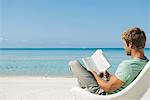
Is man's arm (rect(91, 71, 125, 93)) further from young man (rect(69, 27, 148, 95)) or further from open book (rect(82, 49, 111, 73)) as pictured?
open book (rect(82, 49, 111, 73))

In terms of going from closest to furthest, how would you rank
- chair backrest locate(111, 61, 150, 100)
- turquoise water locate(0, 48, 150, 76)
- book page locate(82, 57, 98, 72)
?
chair backrest locate(111, 61, 150, 100) → book page locate(82, 57, 98, 72) → turquoise water locate(0, 48, 150, 76)

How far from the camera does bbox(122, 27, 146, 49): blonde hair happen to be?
123 inches

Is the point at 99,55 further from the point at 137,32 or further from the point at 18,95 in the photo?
the point at 18,95

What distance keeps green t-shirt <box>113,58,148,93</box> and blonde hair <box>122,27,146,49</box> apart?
12 cm

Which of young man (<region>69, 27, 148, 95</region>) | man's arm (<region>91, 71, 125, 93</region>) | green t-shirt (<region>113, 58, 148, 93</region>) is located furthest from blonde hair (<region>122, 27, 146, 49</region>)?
man's arm (<region>91, 71, 125, 93</region>)

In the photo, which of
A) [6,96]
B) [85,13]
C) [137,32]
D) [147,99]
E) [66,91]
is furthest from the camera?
[85,13]

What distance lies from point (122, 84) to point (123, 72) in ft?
0.28

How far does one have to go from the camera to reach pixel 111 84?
3174mm

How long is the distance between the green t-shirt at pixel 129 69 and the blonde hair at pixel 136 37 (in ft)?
0.39

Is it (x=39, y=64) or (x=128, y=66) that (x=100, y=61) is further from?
(x=39, y=64)

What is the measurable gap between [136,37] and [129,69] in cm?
23

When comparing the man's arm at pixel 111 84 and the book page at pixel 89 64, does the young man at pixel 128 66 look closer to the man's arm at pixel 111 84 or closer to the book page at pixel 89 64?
the man's arm at pixel 111 84

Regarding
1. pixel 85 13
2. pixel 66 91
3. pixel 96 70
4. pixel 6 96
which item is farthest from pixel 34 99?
pixel 85 13

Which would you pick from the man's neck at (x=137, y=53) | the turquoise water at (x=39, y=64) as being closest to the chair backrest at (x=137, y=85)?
the man's neck at (x=137, y=53)
